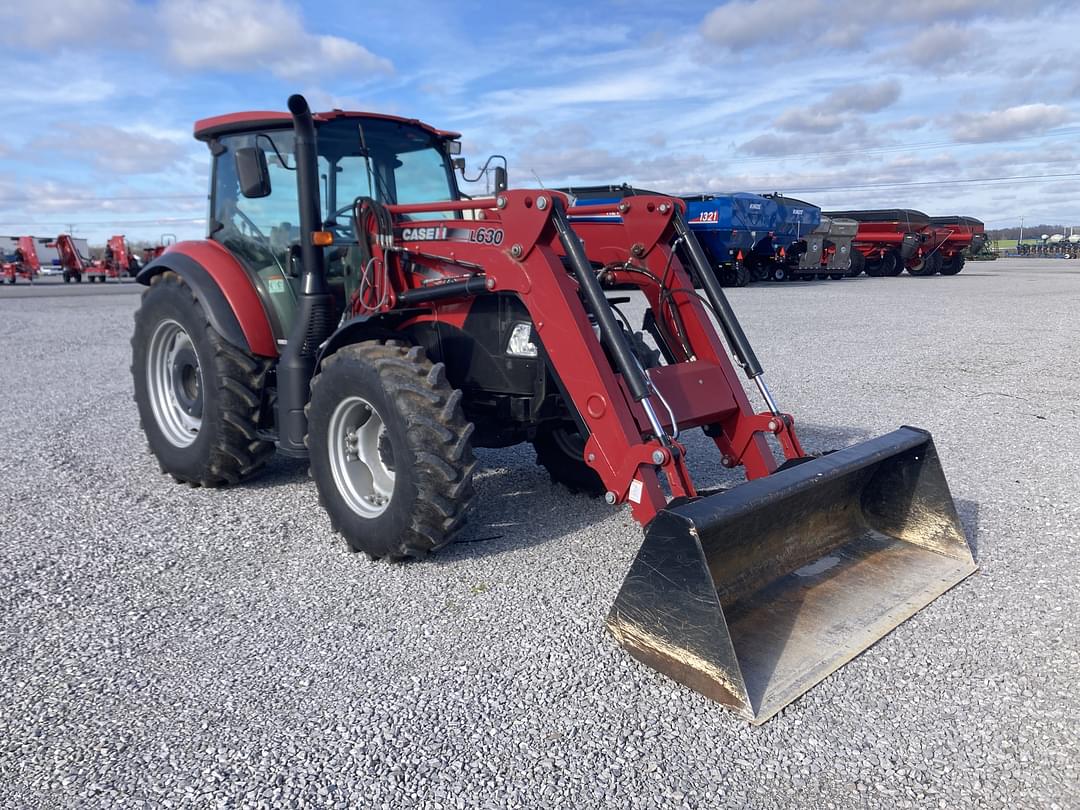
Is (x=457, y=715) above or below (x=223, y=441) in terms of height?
below

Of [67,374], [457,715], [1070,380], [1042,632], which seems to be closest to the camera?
[457,715]

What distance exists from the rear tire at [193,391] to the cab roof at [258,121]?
1000mm

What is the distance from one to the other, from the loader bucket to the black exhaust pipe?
7.63ft

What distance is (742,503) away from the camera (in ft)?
10.8

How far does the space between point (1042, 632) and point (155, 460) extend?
5.73 metres

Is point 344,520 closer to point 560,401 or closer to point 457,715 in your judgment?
point 560,401

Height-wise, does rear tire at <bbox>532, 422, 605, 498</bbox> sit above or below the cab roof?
below

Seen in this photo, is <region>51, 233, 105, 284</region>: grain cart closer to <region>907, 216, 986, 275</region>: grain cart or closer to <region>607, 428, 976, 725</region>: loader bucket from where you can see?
<region>907, 216, 986, 275</region>: grain cart

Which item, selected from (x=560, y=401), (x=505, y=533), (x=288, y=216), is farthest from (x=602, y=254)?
(x=288, y=216)

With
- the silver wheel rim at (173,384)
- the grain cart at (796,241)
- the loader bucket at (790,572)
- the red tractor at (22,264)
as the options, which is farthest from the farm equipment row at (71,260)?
the loader bucket at (790,572)

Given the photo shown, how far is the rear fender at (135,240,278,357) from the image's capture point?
5.12 m

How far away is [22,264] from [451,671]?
43119mm

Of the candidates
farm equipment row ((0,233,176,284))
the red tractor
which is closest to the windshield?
farm equipment row ((0,233,176,284))

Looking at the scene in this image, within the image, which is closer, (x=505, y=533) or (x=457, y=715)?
(x=457, y=715)
